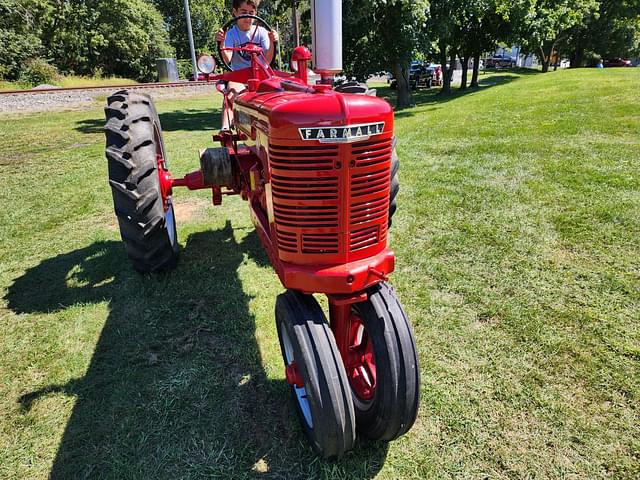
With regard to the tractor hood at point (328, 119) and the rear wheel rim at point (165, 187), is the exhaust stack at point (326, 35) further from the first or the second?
the rear wheel rim at point (165, 187)

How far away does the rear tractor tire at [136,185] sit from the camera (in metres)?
3.29

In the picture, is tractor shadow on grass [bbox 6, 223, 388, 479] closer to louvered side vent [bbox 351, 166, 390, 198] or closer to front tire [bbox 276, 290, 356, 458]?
front tire [bbox 276, 290, 356, 458]

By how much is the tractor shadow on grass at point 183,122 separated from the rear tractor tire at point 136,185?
27.5 ft

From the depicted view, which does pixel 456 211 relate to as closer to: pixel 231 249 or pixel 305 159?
pixel 231 249

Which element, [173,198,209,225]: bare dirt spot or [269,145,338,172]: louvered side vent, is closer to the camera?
[269,145,338,172]: louvered side vent

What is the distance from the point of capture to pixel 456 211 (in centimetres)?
517

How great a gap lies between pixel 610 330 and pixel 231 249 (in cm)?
334

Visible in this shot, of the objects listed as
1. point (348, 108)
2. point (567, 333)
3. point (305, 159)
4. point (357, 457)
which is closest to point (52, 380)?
point (357, 457)

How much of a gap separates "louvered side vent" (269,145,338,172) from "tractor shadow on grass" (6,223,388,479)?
1420 mm

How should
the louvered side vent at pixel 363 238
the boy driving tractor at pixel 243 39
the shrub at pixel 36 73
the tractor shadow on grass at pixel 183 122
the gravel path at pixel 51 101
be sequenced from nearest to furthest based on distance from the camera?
the louvered side vent at pixel 363 238 → the boy driving tractor at pixel 243 39 → the tractor shadow on grass at pixel 183 122 → the gravel path at pixel 51 101 → the shrub at pixel 36 73

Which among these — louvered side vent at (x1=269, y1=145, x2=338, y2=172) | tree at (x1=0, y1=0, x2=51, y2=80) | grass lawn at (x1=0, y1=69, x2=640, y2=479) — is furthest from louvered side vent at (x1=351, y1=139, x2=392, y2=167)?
tree at (x1=0, y1=0, x2=51, y2=80)

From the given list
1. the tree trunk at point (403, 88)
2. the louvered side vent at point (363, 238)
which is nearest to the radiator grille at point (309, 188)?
the louvered side vent at point (363, 238)

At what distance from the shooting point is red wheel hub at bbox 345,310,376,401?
241 cm

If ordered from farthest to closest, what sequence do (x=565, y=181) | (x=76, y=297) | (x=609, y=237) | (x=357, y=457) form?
(x=565, y=181) → (x=609, y=237) → (x=76, y=297) → (x=357, y=457)
